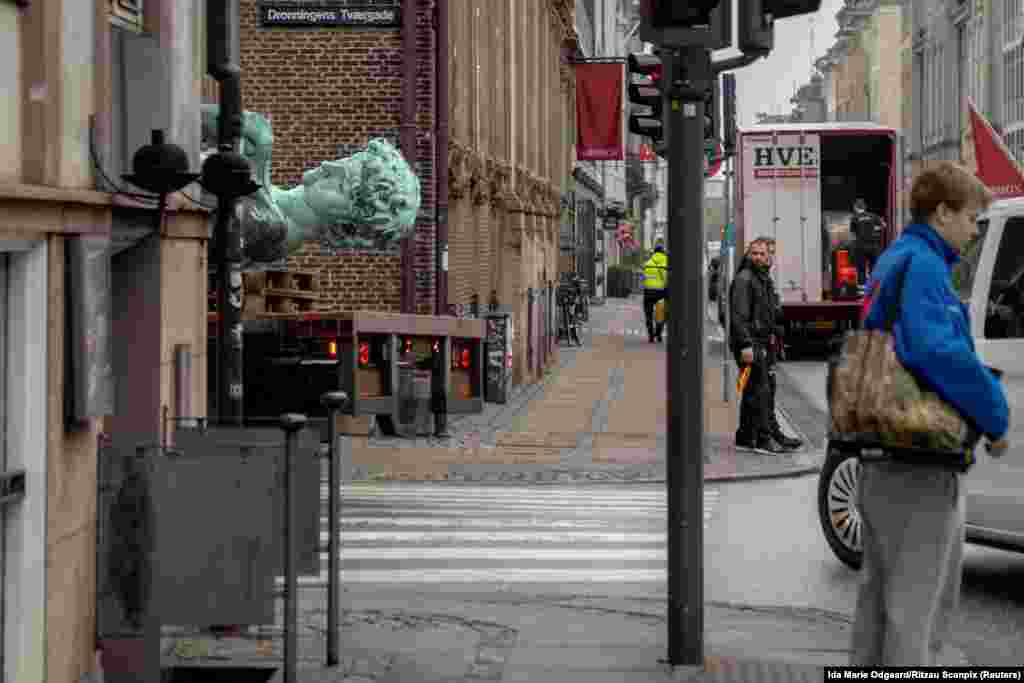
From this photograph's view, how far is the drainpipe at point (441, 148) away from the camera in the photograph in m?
24.1

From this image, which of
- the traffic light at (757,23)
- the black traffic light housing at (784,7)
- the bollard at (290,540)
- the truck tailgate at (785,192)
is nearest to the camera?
the bollard at (290,540)

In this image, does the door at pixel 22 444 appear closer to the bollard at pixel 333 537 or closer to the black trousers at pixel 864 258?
the bollard at pixel 333 537

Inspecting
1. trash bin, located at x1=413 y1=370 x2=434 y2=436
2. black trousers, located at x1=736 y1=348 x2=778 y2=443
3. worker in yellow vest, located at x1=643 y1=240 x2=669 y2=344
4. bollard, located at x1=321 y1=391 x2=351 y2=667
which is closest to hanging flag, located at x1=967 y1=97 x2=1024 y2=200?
black trousers, located at x1=736 y1=348 x2=778 y2=443

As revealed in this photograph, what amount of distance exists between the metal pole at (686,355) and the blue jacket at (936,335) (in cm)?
169

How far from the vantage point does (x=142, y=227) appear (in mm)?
8703

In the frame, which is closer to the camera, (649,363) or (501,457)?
(501,457)

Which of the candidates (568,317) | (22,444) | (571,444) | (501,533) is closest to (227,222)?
(22,444)

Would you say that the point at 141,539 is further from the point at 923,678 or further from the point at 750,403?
the point at 750,403

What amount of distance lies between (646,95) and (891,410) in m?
6.35

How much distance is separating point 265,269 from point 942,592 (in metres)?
13.3

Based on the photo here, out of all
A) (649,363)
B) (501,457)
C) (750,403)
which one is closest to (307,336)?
(501,457)

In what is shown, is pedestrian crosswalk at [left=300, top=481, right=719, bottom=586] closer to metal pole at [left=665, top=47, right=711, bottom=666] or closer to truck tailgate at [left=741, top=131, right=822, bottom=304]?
metal pole at [left=665, top=47, right=711, bottom=666]

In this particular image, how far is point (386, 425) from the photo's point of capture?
68.2ft

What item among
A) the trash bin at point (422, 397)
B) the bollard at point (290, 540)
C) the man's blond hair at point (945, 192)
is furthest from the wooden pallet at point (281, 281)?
the man's blond hair at point (945, 192)
